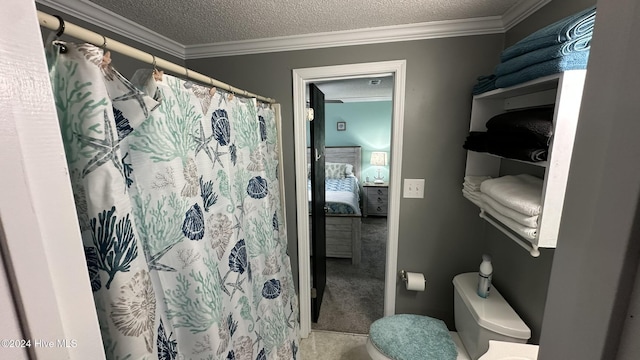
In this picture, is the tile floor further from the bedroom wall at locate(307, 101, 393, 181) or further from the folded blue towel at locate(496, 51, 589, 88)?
the bedroom wall at locate(307, 101, 393, 181)

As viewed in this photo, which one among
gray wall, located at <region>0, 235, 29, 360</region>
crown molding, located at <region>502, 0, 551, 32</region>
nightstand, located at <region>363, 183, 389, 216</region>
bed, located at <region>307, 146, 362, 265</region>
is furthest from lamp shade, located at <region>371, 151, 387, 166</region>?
gray wall, located at <region>0, 235, 29, 360</region>

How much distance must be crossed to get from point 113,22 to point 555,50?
189 cm

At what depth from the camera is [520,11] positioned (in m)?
1.22

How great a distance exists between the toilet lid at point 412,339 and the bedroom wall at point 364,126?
3503 millimetres

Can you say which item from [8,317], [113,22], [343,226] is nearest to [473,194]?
[8,317]

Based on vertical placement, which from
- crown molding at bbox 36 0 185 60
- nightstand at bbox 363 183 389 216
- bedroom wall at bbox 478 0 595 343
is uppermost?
crown molding at bbox 36 0 185 60

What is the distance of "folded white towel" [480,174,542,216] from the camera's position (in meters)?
0.86

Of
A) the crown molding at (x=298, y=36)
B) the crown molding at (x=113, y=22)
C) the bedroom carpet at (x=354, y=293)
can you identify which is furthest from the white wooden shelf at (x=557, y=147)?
Answer: the crown molding at (x=113, y=22)

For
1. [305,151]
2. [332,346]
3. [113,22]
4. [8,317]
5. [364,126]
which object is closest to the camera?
[8,317]

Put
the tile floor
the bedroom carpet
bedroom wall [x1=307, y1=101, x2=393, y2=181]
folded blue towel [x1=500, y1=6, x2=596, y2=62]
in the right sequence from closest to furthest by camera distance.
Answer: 1. folded blue towel [x1=500, y1=6, x2=596, y2=62]
2. the tile floor
3. the bedroom carpet
4. bedroom wall [x1=307, y1=101, x2=393, y2=181]

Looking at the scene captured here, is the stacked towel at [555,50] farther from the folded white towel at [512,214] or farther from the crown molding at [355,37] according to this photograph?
the crown molding at [355,37]

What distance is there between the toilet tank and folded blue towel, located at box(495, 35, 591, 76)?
3.59 ft

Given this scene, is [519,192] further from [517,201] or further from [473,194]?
[473,194]

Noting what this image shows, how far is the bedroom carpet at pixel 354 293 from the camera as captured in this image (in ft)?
7.00
